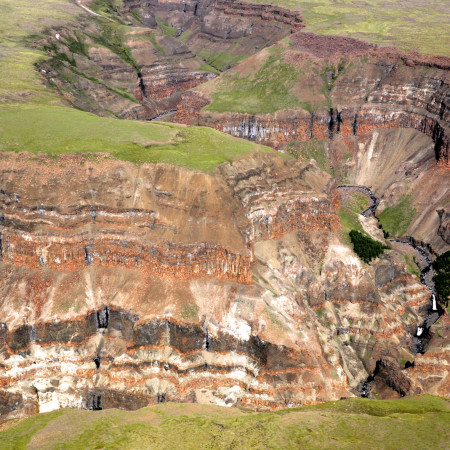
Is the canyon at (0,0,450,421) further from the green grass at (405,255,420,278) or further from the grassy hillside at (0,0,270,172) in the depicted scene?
the green grass at (405,255,420,278)

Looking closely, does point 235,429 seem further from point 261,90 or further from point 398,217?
point 261,90

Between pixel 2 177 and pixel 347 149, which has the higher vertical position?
pixel 2 177

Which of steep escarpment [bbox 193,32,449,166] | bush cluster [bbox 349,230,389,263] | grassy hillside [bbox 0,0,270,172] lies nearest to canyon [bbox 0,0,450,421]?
bush cluster [bbox 349,230,389,263]

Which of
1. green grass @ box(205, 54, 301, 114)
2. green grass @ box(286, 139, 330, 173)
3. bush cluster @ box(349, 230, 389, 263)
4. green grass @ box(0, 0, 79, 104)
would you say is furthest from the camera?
green grass @ box(205, 54, 301, 114)

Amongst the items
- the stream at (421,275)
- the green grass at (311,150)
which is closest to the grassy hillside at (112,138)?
the stream at (421,275)

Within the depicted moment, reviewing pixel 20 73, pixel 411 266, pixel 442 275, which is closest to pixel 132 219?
pixel 411 266

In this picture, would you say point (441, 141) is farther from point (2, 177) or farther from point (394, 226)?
point (2, 177)

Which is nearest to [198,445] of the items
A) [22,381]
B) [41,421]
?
[41,421]
